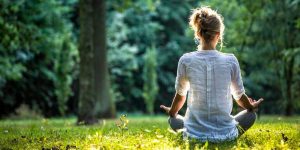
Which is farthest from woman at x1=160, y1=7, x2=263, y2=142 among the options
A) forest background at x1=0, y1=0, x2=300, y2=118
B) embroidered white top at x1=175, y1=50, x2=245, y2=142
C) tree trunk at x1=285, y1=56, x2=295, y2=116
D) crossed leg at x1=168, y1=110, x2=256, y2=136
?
tree trunk at x1=285, y1=56, x2=295, y2=116

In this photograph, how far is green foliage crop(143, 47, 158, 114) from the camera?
129ft

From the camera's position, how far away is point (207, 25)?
6242 millimetres

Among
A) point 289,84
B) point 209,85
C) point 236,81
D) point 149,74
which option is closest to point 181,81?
point 209,85

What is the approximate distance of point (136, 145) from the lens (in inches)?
225

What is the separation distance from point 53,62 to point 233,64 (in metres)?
26.7

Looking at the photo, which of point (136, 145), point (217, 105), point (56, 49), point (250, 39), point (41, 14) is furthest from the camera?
point (56, 49)

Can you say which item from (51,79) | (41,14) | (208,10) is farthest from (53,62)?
(208,10)

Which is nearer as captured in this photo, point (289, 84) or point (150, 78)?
point (289, 84)

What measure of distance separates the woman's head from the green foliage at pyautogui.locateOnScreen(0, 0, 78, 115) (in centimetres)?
1791

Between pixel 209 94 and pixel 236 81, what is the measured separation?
409 millimetres

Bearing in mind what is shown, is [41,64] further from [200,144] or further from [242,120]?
[200,144]

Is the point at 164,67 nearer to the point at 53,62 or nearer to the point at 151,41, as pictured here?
the point at 151,41

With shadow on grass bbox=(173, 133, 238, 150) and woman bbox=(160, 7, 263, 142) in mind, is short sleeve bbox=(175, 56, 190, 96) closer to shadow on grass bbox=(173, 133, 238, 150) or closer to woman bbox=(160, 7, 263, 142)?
woman bbox=(160, 7, 263, 142)

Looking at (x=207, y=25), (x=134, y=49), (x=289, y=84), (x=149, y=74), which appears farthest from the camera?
(x=149, y=74)
